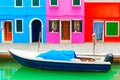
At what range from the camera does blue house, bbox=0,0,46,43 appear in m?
32.2

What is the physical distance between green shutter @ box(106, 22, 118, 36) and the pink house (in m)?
2.05

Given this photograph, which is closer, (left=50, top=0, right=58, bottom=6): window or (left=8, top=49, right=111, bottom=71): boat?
(left=8, top=49, right=111, bottom=71): boat

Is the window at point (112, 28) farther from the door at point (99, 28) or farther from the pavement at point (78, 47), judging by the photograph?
the pavement at point (78, 47)

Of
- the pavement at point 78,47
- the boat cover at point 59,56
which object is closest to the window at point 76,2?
the pavement at point 78,47

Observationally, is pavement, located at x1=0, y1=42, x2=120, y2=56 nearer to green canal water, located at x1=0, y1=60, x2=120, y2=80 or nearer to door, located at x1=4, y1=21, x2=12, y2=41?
door, located at x1=4, y1=21, x2=12, y2=41

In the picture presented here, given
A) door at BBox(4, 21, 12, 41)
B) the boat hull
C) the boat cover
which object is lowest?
the boat hull

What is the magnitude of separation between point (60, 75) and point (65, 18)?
10472 millimetres

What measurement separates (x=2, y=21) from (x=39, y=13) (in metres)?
2.97

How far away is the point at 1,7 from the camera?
32156 millimetres

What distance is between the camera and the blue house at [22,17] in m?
32.2

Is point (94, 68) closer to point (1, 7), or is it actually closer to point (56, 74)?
point (56, 74)

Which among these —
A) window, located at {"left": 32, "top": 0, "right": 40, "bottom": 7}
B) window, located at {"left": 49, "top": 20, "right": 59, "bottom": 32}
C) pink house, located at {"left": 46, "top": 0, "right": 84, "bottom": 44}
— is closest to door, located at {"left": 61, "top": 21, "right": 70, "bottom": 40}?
pink house, located at {"left": 46, "top": 0, "right": 84, "bottom": 44}

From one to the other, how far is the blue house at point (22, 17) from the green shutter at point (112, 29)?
16.4 feet

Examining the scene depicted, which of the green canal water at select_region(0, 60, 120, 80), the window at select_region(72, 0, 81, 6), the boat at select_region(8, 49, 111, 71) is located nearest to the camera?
the green canal water at select_region(0, 60, 120, 80)
